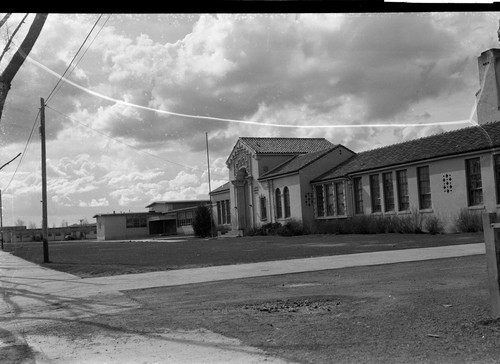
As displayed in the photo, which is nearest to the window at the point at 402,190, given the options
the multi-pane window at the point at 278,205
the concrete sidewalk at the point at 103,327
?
the multi-pane window at the point at 278,205

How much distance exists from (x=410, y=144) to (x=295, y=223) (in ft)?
41.2

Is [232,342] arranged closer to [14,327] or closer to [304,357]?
[304,357]

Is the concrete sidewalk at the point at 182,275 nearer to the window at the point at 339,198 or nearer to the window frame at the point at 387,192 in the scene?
the window frame at the point at 387,192

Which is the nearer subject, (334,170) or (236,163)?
(334,170)

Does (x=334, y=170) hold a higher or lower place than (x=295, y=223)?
higher

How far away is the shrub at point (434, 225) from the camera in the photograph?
3316 cm

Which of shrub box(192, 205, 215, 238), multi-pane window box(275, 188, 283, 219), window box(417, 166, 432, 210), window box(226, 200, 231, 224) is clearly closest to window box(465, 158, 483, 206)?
window box(417, 166, 432, 210)

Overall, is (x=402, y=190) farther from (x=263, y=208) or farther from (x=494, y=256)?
(x=494, y=256)

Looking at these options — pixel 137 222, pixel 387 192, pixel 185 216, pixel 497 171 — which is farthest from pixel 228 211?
pixel 497 171

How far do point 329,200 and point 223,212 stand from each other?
22390 mm

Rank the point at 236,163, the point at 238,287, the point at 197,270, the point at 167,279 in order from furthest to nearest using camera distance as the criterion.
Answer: the point at 236,163
the point at 197,270
the point at 167,279
the point at 238,287

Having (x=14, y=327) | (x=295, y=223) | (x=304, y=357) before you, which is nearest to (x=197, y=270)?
(x=14, y=327)

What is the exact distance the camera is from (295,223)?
156ft

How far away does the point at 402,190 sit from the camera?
37.9 m
